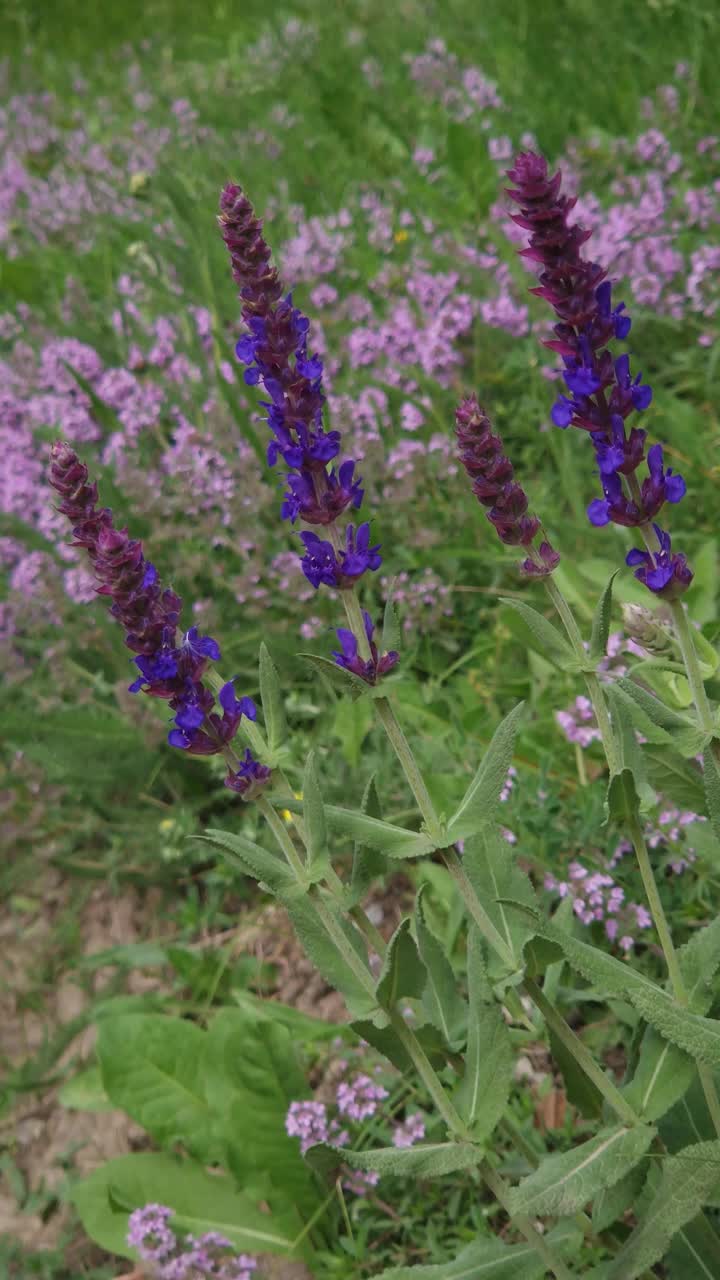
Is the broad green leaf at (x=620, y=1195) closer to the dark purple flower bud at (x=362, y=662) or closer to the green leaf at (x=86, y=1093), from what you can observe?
the dark purple flower bud at (x=362, y=662)

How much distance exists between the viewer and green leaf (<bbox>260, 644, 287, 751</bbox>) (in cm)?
172

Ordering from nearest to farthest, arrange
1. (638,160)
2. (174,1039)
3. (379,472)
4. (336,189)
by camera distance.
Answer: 1. (174,1039)
2. (379,472)
3. (638,160)
4. (336,189)

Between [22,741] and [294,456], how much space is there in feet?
6.87

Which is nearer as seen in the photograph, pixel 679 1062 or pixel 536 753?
pixel 679 1062

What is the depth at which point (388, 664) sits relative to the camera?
5.26 ft

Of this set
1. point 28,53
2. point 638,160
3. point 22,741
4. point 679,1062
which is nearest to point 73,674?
point 22,741

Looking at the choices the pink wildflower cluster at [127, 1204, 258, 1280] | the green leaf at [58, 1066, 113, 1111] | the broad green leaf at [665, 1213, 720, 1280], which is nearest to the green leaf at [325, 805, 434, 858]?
the broad green leaf at [665, 1213, 720, 1280]

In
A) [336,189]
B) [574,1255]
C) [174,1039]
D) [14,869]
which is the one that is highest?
[336,189]

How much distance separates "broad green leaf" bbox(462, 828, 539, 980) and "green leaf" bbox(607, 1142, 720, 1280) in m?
0.36

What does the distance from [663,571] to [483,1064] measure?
779mm

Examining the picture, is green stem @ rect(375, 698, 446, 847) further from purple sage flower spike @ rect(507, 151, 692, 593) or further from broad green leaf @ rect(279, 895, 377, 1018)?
purple sage flower spike @ rect(507, 151, 692, 593)

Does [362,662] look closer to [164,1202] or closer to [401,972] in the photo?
[401,972]

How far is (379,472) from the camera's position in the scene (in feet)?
11.8

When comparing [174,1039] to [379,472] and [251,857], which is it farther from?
[379,472]
